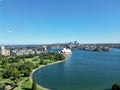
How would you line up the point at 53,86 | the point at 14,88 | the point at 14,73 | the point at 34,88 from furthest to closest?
the point at 14,73, the point at 53,86, the point at 14,88, the point at 34,88

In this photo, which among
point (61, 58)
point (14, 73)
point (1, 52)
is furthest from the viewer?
point (1, 52)

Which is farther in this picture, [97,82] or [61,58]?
[61,58]

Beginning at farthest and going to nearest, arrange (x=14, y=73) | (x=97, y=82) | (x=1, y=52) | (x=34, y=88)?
(x=1, y=52)
(x=14, y=73)
(x=97, y=82)
(x=34, y=88)

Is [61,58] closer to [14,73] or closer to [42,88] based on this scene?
[14,73]

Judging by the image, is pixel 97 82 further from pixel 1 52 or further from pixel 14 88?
pixel 1 52

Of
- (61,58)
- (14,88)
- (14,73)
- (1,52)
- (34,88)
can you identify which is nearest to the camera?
(34,88)

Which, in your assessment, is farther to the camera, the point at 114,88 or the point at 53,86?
the point at 53,86

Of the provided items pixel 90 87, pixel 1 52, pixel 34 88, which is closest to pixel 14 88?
pixel 34 88

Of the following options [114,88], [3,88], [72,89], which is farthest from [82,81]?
[3,88]

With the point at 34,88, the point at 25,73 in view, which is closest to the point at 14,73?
the point at 25,73
